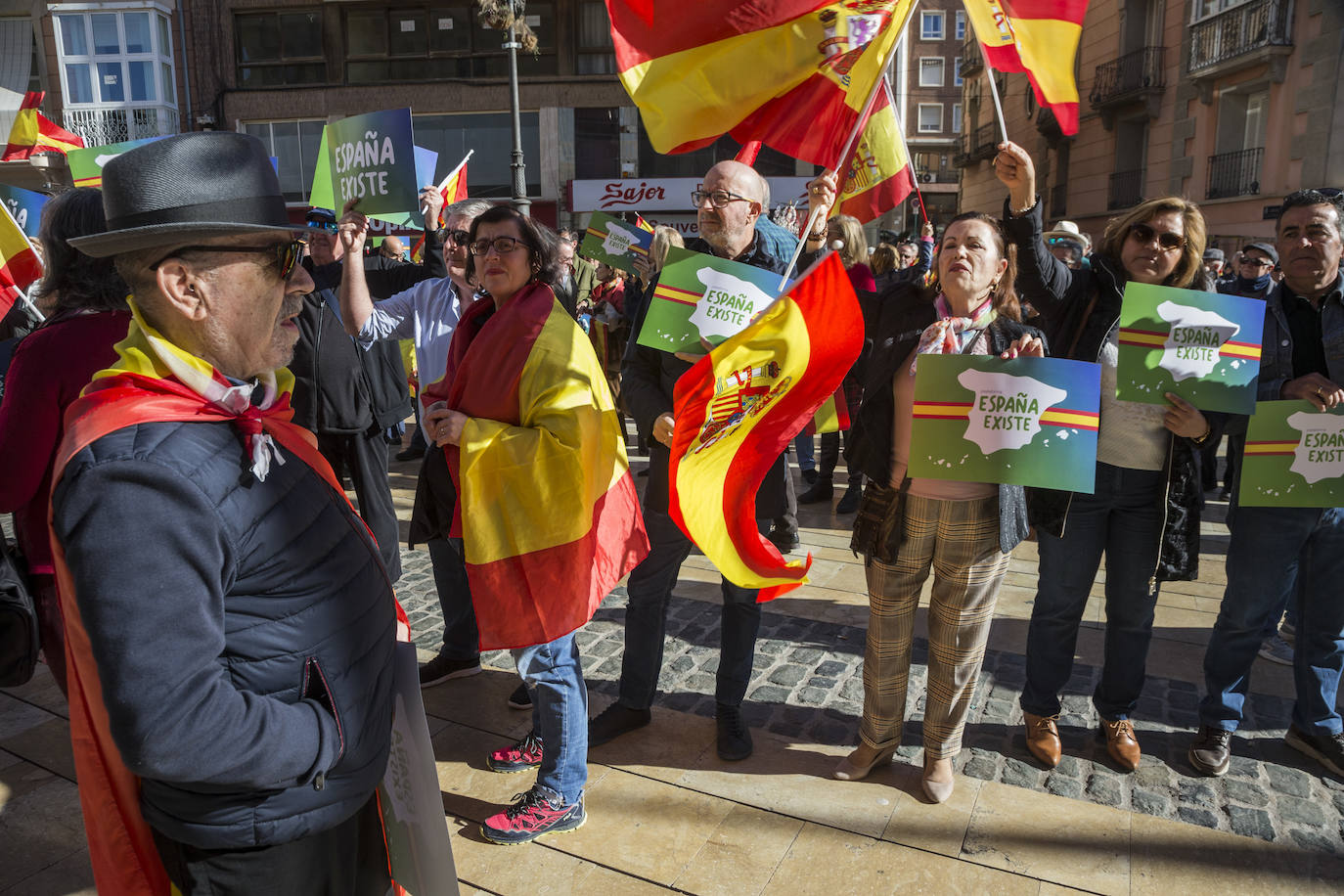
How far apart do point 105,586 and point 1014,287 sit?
9.48ft

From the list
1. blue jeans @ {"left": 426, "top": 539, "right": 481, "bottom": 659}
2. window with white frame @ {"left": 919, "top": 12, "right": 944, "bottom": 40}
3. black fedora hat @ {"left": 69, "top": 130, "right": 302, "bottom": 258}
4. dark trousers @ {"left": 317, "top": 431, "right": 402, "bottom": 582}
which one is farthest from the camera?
window with white frame @ {"left": 919, "top": 12, "right": 944, "bottom": 40}

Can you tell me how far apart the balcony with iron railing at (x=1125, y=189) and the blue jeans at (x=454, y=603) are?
929 inches

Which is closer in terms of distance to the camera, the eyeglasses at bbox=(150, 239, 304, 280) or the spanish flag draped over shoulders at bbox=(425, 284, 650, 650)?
the eyeglasses at bbox=(150, 239, 304, 280)

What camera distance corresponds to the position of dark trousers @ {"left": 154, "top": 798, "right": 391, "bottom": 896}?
1485 mm

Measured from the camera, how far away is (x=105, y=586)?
48.0 inches

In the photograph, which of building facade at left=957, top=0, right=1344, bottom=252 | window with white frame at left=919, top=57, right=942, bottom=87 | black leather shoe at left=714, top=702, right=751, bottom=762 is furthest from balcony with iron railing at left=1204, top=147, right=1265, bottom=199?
window with white frame at left=919, top=57, right=942, bottom=87

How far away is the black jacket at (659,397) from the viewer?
3.37 m

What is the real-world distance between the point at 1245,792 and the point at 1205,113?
2182 centimetres

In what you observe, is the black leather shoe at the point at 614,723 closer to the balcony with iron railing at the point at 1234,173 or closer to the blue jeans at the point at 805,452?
the blue jeans at the point at 805,452

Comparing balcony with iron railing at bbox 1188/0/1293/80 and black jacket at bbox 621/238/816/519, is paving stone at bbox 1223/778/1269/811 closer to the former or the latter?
black jacket at bbox 621/238/816/519

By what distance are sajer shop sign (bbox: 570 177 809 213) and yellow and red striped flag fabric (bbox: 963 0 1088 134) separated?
21758 mm

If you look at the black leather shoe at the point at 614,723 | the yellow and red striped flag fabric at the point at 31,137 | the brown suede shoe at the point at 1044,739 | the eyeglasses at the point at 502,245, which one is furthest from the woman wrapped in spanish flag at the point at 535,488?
the yellow and red striped flag fabric at the point at 31,137

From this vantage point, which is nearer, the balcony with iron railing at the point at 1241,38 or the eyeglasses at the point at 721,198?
the eyeglasses at the point at 721,198

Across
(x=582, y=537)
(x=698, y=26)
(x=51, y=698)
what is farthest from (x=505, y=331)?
(x=51, y=698)
